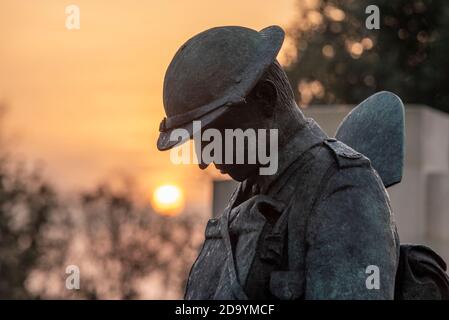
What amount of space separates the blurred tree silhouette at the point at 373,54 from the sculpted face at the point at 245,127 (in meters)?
30.6

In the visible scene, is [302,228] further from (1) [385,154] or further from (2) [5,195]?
(2) [5,195]

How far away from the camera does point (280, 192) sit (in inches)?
308

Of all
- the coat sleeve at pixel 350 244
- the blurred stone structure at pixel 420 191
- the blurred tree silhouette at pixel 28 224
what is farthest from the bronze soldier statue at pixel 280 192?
the blurred tree silhouette at pixel 28 224

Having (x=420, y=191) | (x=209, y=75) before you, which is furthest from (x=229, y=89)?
(x=420, y=191)

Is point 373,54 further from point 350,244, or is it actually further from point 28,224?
point 350,244

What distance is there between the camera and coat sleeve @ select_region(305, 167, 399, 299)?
24.6ft

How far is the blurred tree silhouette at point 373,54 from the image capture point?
3894 centimetres

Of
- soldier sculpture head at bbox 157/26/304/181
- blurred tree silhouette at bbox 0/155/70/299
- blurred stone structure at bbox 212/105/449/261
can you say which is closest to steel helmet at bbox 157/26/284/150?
soldier sculpture head at bbox 157/26/304/181

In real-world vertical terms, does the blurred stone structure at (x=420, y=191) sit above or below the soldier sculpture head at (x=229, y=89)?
below

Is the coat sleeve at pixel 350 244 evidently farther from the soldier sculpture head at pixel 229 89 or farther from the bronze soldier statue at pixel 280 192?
the soldier sculpture head at pixel 229 89

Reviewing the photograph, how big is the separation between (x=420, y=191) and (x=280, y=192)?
17216 millimetres

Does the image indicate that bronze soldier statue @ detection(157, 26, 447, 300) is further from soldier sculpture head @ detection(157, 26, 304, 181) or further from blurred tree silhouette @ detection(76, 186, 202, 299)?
blurred tree silhouette @ detection(76, 186, 202, 299)

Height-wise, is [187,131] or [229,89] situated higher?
[229,89]
